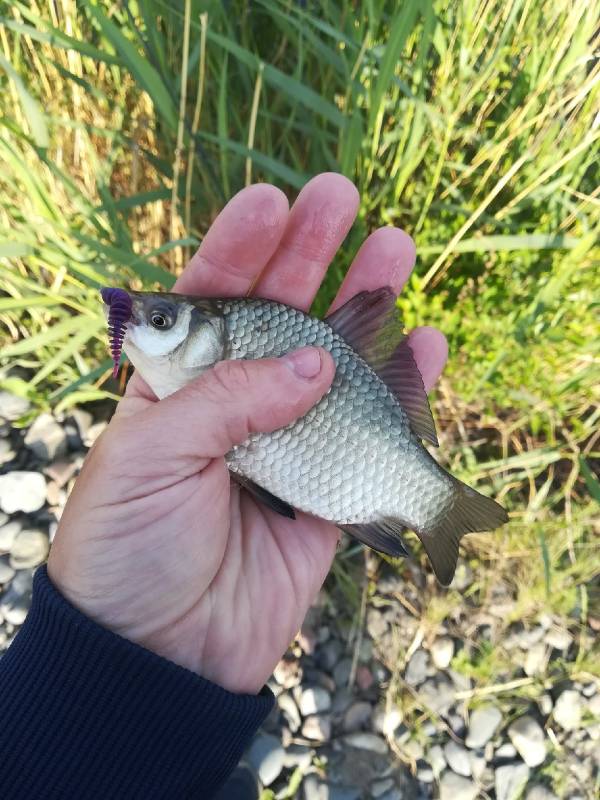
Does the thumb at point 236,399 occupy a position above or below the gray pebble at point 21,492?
above

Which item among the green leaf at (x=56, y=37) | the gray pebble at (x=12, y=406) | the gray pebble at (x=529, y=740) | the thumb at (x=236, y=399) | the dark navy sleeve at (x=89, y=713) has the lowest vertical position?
the gray pebble at (x=529, y=740)

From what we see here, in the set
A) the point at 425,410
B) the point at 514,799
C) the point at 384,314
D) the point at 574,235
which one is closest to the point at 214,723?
the point at 425,410

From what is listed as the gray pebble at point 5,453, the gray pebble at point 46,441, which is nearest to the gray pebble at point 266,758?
the gray pebble at point 46,441

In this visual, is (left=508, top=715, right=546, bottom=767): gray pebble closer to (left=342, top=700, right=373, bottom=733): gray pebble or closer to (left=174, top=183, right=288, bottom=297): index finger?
(left=342, top=700, right=373, bottom=733): gray pebble

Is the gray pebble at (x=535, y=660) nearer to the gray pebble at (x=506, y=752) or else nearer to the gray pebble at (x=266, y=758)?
the gray pebble at (x=506, y=752)

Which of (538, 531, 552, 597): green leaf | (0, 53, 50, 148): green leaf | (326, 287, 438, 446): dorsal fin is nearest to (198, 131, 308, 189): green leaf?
(0, 53, 50, 148): green leaf

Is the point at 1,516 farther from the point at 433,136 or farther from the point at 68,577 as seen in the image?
the point at 433,136

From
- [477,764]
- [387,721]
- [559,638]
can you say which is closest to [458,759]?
[477,764]
